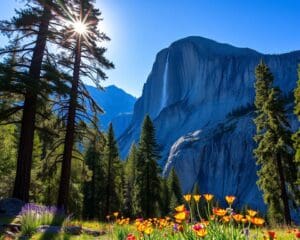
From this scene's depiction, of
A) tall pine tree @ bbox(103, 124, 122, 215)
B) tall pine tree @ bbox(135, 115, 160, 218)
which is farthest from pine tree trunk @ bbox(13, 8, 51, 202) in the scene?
tall pine tree @ bbox(103, 124, 122, 215)

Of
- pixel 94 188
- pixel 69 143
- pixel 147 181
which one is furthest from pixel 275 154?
pixel 94 188

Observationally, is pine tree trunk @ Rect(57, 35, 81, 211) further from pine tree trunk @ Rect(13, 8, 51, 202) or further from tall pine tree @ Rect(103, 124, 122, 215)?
tall pine tree @ Rect(103, 124, 122, 215)

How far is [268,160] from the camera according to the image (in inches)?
1034

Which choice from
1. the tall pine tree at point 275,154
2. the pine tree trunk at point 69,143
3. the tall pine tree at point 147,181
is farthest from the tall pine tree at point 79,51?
the tall pine tree at point 147,181

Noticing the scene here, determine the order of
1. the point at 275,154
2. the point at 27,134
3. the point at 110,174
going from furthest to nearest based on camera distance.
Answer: the point at 110,174 < the point at 275,154 < the point at 27,134

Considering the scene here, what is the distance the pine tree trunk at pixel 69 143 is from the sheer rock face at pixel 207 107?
83.0m

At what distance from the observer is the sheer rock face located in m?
108

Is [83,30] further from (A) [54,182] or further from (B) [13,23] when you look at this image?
(A) [54,182]

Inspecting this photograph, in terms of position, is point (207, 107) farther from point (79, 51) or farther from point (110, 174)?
point (79, 51)

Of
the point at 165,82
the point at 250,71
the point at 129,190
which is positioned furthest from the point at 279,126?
the point at 165,82

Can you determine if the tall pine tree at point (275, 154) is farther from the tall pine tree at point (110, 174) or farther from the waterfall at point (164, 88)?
the waterfall at point (164, 88)

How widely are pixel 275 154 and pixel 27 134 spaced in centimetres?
1791

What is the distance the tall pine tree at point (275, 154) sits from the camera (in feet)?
82.8

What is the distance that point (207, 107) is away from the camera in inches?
5645
